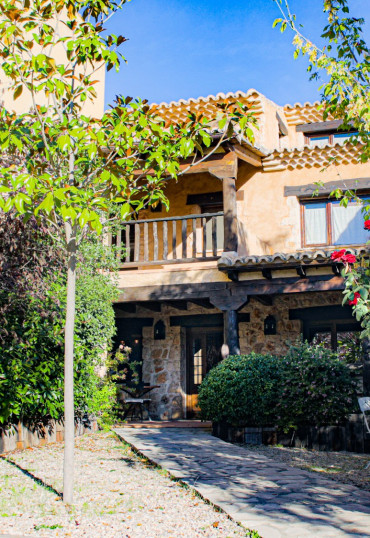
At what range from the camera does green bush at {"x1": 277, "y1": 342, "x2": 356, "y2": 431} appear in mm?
8422

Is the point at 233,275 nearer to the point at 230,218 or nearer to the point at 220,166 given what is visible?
the point at 230,218

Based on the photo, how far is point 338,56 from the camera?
19.9 feet

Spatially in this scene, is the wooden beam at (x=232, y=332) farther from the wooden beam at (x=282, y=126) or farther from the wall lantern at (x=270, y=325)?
the wooden beam at (x=282, y=126)

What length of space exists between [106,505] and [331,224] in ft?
29.9

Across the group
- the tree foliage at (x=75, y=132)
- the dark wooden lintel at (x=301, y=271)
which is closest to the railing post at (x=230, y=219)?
the dark wooden lintel at (x=301, y=271)

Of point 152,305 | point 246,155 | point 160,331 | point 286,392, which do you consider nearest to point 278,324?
point 160,331

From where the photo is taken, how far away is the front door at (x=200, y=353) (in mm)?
12727

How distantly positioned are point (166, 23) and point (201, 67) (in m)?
2.65

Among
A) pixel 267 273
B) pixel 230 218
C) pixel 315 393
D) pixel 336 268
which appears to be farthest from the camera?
pixel 230 218

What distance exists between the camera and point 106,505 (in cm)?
479

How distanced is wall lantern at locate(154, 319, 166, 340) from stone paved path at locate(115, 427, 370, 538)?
186 inches

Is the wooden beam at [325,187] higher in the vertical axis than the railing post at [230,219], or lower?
higher

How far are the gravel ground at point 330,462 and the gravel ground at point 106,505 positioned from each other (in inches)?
71.4

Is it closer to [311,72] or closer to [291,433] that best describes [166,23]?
[311,72]
